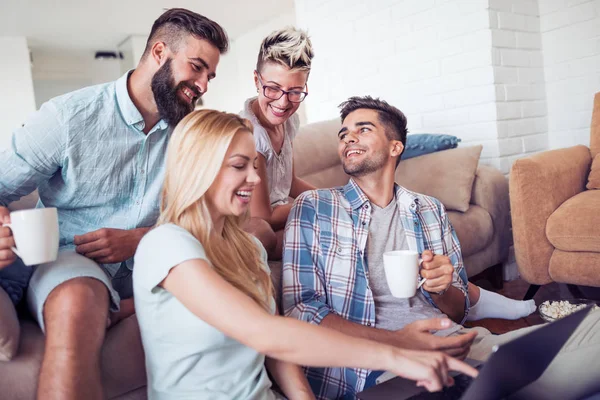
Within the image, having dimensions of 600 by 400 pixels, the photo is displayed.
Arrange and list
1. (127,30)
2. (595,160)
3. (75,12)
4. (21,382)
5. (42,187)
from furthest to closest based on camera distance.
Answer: (127,30) → (75,12) → (595,160) → (42,187) → (21,382)

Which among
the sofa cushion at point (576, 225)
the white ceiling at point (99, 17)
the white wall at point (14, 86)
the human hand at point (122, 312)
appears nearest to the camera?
the human hand at point (122, 312)

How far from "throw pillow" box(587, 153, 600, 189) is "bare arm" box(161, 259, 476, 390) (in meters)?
2.09

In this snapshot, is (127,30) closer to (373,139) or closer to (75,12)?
(75,12)

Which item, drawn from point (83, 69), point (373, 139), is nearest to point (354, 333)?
point (373, 139)

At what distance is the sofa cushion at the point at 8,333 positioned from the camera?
1.09 meters

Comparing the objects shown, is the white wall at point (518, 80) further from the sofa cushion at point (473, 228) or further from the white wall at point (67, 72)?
the white wall at point (67, 72)

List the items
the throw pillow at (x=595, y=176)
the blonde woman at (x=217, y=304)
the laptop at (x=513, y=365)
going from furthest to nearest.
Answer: the throw pillow at (x=595, y=176), the blonde woman at (x=217, y=304), the laptop at (x=513, y=365)

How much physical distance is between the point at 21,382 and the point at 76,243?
36 cm

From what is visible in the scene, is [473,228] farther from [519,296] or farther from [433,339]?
[433,339]

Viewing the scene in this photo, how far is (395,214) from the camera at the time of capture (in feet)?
5.66

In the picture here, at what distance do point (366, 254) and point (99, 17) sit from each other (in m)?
5.94

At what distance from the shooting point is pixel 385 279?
1.58 metres

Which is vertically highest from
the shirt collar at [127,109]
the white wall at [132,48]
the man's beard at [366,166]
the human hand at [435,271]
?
the white wall at [132,48]

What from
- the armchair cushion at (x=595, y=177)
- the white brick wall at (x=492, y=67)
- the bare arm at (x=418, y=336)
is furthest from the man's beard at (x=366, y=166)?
the white brick wall at (x=492, y=67)
